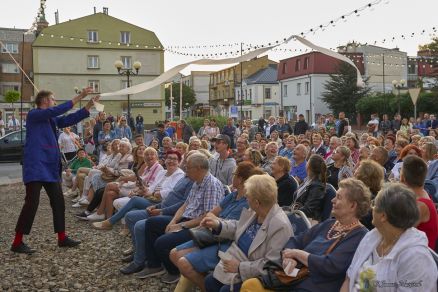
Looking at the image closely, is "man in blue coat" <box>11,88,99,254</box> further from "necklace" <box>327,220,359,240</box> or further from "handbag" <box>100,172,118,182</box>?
"necklace" <box>327,220,359,240</box>

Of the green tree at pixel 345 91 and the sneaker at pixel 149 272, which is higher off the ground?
the green tree at pixel 345 91

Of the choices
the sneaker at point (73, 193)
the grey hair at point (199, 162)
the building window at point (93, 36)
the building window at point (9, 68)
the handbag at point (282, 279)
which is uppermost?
the building window at point (93, 36)

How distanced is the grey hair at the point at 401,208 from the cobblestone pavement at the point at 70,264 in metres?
2.75

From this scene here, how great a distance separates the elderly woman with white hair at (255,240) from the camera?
144 inches

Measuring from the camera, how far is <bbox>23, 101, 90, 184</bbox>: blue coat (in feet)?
19.3

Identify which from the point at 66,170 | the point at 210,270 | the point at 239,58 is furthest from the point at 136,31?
the point at 210,270

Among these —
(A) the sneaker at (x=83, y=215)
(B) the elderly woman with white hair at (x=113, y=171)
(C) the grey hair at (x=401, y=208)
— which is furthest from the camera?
(B) the elderly woman with white hair at (x=113, y=171)

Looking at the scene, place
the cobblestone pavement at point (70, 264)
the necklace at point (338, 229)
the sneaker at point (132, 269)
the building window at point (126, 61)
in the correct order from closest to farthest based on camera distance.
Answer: the necklace at point (338, 229) → the cobblestone pavement at point (70, 264) → the sneaker at point (132, 269) → the building window at point (126, 61)

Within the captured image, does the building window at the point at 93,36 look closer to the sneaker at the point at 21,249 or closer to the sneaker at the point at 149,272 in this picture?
the sneaker at the point at 21,249

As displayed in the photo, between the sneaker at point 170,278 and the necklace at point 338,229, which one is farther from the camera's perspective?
the sneaker at point 170,278

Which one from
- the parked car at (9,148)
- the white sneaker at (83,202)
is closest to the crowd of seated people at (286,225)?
the white sneaker at (83,202)

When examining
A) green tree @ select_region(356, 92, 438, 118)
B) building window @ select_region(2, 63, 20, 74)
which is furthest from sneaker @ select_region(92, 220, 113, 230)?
building window @ select_region(2, 63, 20, 74)

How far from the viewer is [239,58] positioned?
22.9 ft

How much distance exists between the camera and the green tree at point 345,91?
149 ft
